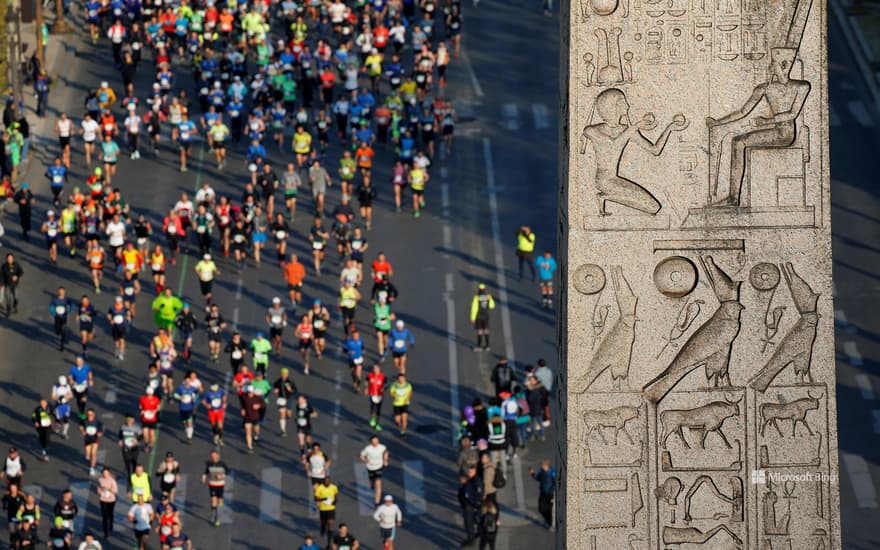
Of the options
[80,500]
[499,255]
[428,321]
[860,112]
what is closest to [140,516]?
[80,500]

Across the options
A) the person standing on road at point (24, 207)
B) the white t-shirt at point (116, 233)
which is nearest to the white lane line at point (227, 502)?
the white t-shirt at point (116, 233)

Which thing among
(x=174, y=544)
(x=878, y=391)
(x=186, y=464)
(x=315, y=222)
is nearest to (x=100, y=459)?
(x=186, y=464)

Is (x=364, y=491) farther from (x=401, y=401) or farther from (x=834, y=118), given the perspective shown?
(x=834, y=118)

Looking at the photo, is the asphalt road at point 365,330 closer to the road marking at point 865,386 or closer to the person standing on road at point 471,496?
the person standing on road at point 471,496

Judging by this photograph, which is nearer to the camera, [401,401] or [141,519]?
[141,519]

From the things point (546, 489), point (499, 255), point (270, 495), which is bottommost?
point (546, 489)
